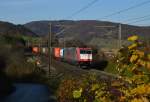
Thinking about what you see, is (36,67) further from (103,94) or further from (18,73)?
(103,94)

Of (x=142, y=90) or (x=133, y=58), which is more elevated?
(x=133, y=58)

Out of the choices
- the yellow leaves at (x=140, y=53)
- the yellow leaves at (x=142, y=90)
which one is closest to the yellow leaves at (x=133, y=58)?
the yellow leaves at (x=140, y=53)

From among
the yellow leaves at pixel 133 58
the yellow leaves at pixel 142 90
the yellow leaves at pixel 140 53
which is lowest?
the yellow leaves at pixel 142 90

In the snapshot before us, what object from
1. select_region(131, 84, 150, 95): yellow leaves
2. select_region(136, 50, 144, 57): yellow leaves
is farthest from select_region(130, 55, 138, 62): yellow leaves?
select_region(131, 84, 150, 95): yellow leaves

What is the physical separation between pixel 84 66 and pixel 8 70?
36.2ft

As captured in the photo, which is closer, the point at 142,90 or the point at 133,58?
the point at 142,90

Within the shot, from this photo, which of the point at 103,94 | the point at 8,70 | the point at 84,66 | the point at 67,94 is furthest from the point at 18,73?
the point at 103,94

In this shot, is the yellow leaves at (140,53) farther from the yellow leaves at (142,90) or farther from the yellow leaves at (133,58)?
the yellow leaves at (142,90)

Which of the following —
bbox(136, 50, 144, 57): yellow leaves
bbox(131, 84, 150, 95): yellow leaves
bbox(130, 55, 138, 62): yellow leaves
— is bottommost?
bbox(131, 84, 150, 95): yellow leaves

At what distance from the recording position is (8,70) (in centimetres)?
6812

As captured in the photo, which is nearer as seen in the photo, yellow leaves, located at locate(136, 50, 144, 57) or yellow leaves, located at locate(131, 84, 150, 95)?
yellow leaves, located at locate(131, 84, 150, 95)

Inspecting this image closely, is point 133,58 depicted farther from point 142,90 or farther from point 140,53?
point 142,90

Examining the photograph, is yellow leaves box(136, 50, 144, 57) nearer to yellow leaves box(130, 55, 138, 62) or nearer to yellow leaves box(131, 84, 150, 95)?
yellow leaves box(130, 55, 138, 62)

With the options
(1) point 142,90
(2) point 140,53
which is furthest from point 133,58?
(1) point 142,90
